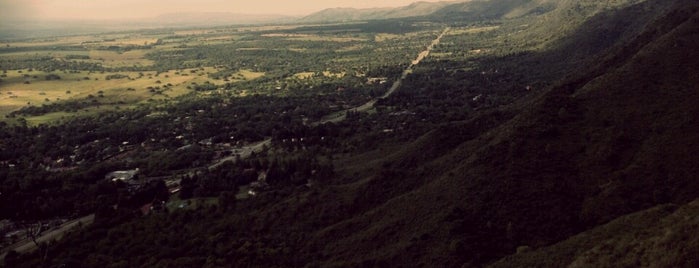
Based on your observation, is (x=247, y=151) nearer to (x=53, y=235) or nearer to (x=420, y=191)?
(x=53, y=235)

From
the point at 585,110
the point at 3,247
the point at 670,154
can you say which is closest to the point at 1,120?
the point at 3,247

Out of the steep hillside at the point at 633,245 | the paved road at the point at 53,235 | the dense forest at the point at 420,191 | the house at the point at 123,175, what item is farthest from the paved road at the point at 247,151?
the steep hillside at the point at 633,245

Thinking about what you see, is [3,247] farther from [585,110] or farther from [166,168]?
[585,110]

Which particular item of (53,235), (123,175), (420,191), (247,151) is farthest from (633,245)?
(123,175)

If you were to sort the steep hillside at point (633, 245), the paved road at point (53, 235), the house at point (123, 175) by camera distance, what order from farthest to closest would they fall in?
1. the house at point (123, 175)
2. the paved road at point (53, 235)
3. the steep hillside at point (633, 245)

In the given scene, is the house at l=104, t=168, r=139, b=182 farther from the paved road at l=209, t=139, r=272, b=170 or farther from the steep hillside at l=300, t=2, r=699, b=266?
the steep hillside at l=300, t=2, r=699, b=266

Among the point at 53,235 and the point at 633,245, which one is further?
the point at 53,235

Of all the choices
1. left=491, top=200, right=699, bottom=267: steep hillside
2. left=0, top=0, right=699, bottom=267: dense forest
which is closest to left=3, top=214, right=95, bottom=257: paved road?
left=0, top=0, right=699, bottom=267: dense forest

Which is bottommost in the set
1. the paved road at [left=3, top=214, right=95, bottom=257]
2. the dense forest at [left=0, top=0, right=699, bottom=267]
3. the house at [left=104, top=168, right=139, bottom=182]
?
the paved road at [left=3, top=214, right=95, bottom=257]

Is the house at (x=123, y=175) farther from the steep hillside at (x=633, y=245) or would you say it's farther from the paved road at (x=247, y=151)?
the steep hillside at (x=633, y=245)

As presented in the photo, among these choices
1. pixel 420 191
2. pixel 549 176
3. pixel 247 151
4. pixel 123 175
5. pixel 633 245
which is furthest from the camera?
pixel 247 151

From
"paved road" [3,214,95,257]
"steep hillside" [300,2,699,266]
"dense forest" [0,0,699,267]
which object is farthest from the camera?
"paved road" [3,214,95,257]
